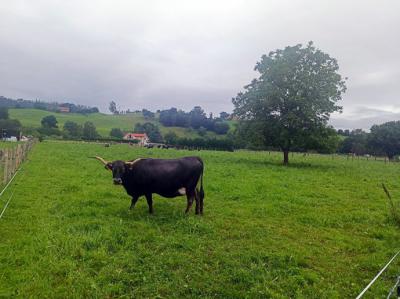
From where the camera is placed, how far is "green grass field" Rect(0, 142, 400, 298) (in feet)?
20.0

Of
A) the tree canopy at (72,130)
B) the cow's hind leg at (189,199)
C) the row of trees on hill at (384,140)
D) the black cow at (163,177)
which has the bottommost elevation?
the tree canopy at (72,130)

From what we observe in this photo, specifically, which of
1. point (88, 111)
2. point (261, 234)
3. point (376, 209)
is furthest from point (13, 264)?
point (88, 111)

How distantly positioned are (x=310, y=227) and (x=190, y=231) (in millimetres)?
3521

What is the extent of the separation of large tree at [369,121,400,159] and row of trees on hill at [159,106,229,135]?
6469 centimetres

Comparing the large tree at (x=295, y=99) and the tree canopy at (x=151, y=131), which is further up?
the large tree at (x=295, y=99)

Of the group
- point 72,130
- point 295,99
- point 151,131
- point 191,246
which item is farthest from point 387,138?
point 72,130

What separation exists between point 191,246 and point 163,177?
344 centimetres

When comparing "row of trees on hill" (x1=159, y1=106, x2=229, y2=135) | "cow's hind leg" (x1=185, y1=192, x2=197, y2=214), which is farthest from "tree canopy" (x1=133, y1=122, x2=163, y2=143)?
"cow's hind leg" (x1=185, y1=192, x2=197, y2=214)

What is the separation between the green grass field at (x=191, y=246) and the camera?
6082 mm

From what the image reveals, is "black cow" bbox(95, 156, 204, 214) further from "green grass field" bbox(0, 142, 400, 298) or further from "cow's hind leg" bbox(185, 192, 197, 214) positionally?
"green grass field" bbox(0, 142, 400, 298)

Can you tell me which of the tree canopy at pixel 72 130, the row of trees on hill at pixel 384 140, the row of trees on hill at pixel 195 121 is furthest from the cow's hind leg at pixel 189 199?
the row of trees on hill at pixel 195 121

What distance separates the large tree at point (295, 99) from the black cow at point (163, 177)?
1963cm

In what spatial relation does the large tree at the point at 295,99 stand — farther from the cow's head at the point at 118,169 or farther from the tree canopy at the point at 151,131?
the tree canopy at the point at 151,131

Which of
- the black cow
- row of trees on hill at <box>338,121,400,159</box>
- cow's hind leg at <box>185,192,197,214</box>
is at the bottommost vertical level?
cow's hind leg at <box>185,192,197,214</box>
